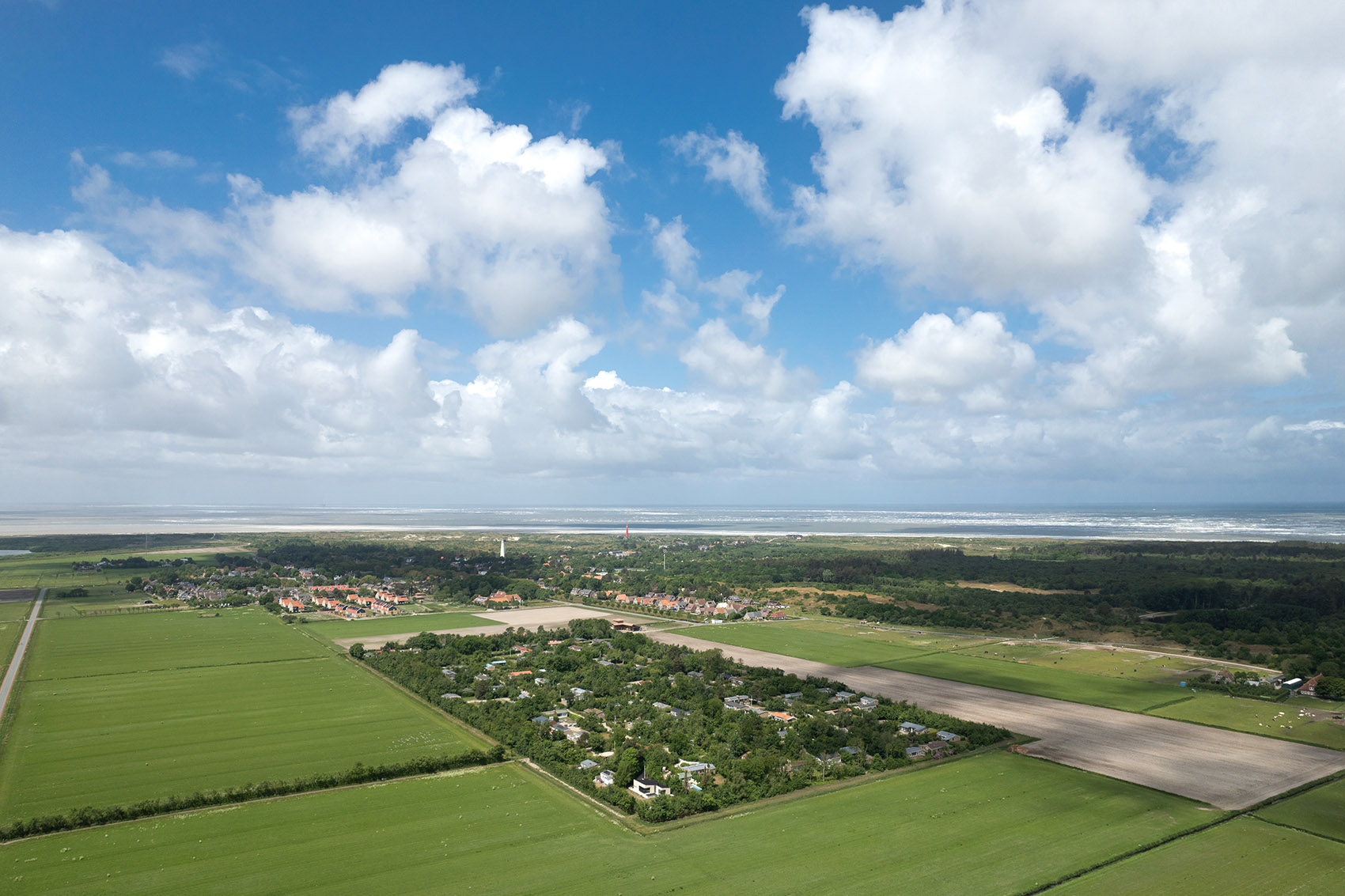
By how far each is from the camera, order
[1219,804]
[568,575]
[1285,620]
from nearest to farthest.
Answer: [1219,804]
[1285,620]
[568,575]

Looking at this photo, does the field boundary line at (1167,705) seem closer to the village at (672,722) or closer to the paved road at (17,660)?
the village at (672,722)

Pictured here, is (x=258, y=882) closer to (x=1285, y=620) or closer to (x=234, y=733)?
(x=234, y=733)

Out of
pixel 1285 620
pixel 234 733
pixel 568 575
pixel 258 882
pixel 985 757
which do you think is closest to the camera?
pixel 258 882

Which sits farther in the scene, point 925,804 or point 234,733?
point 234,733

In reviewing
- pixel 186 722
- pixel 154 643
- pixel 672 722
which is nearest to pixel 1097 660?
pixel 672 722

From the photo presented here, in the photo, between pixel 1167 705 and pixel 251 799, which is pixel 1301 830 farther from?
pixel 251 799

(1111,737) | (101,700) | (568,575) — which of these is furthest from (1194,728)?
(568,575)

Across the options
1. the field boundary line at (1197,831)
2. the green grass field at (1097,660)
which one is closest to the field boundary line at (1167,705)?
the green grass field at (1097,660)
